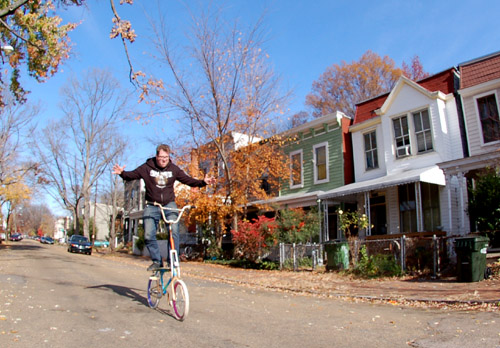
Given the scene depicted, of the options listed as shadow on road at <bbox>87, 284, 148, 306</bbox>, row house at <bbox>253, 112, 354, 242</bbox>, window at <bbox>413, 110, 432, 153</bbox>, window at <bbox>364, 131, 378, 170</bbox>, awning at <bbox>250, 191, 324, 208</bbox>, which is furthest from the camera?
awning at <bbox>250, 191, 324, 208</bbox>

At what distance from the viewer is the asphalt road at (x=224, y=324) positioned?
170 inches

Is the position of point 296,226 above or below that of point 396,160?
below

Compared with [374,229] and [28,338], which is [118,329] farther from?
[374,229]

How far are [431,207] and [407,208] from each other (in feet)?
3.35

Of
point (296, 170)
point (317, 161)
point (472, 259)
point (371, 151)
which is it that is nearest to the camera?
point (472, 259)

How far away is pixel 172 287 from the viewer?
5453 millimetres

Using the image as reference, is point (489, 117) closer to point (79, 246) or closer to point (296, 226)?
point (296, 226)

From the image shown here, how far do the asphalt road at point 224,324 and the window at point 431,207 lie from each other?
941cm

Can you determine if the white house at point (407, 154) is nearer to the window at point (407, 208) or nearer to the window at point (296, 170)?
the window at point (407, 208)

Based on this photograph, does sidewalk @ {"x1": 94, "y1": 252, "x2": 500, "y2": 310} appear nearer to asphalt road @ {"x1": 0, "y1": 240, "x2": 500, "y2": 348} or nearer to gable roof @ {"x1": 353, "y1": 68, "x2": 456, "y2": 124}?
asphalt road @ {"x1": 0, "y1": 240, "x2": 500, "y2": 348}

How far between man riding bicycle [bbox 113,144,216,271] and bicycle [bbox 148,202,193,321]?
0.45ft

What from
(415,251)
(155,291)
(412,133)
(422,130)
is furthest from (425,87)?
(155,291)

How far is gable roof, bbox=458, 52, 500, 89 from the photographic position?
1454 centimetres

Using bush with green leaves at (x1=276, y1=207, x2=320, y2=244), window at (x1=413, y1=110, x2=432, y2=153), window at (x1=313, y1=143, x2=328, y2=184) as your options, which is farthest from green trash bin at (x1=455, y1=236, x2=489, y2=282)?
window at (x1=313, y1=143, x2=328, y2=184)
